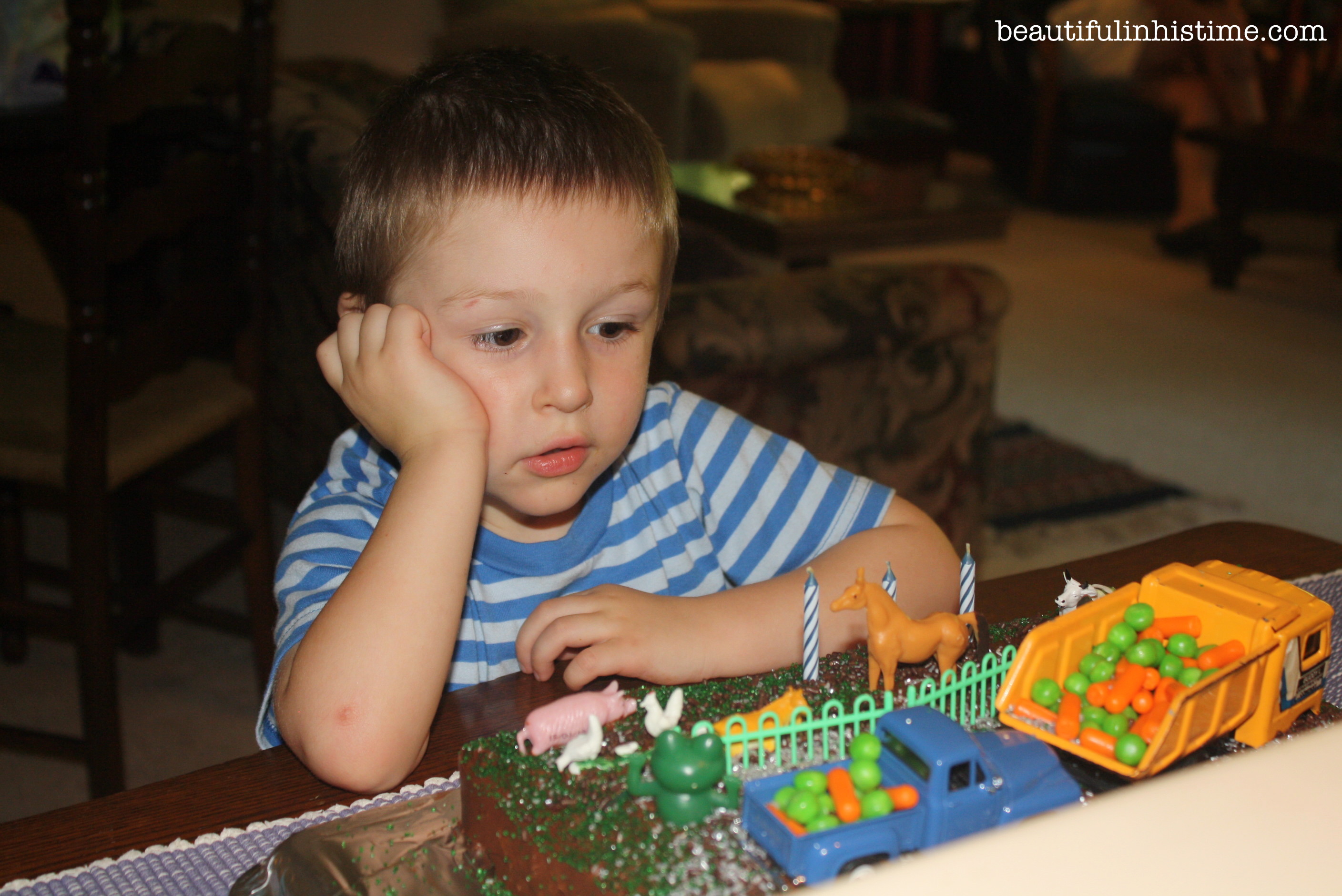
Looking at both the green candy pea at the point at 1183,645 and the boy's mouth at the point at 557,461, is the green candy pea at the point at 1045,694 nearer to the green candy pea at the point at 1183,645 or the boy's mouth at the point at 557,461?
the green candy pea at the point at 1183,645

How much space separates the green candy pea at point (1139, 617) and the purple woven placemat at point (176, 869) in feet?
1.20

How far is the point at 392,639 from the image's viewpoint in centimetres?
70

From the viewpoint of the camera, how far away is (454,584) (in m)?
0.73

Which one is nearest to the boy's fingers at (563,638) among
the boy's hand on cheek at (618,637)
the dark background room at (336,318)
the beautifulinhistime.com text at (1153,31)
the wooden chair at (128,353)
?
the boy's hand on cheek at (618,637)

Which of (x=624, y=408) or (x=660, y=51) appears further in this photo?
(x=660, y=51)

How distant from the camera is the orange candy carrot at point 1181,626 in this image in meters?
0.61

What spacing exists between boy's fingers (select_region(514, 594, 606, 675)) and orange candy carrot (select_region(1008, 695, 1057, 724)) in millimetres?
301

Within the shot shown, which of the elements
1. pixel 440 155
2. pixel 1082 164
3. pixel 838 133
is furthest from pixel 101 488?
pixel 1082 164

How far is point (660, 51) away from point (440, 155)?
12.2 feet

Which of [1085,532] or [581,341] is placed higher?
[581,341]

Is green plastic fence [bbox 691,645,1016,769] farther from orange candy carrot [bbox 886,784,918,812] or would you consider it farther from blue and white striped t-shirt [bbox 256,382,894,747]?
blue and white striped t-shirt [bbox 256,382,894,747]

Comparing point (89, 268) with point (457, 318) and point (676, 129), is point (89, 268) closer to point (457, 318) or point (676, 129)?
point (457, 318)

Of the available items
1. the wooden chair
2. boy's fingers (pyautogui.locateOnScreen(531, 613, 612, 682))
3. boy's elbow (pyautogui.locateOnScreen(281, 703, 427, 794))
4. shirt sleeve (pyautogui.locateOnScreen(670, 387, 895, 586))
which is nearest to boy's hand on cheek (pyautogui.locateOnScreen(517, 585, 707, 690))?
boy's fingers (pyautogui.locateOnScreen(531, 613, 612, 682))

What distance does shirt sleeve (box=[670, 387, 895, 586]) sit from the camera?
100cm
